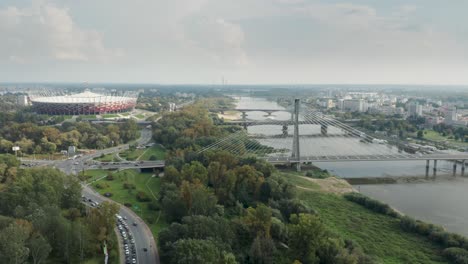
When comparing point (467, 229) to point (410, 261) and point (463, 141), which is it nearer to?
point (410, 261)

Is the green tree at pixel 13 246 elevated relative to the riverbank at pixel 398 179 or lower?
elevated

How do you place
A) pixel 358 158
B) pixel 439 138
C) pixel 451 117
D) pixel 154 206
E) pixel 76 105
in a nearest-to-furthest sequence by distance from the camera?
pixel 154 206, pixel 358 158, pixel 439 138, pixel 76 105, pixel 451 117

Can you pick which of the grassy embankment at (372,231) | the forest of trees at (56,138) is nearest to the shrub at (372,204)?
the grassy embankment at (372,231)

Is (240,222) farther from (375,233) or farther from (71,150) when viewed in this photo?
(71,150)

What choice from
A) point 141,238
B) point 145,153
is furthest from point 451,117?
point 141,238

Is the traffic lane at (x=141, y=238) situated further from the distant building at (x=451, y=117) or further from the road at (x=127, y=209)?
the distant building at (x=451, y=117)

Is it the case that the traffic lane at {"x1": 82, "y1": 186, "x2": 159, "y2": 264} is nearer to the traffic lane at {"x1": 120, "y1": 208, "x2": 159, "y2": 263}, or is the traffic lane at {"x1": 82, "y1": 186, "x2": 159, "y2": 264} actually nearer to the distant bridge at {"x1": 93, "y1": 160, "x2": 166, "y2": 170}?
the traffic lane at {"x1": 120, "y1": 208, "x2": 159, "y2": 263}
